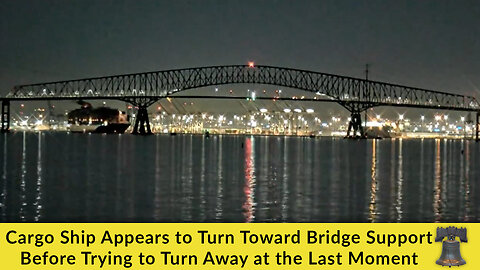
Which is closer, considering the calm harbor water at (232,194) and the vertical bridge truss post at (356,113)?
the calm harbor water at (232,194)

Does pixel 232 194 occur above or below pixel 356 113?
below

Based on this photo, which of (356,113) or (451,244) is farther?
(356,113)

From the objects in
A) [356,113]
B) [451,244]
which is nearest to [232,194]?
[451,244]

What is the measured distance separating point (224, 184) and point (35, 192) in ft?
25.6

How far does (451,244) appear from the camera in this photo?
8406mm

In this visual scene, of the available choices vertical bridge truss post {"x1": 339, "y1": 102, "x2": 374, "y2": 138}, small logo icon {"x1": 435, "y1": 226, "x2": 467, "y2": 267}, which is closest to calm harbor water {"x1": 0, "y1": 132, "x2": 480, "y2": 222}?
small logo icon {"x1": 435, "y1": 226, "x2": 467, "y2": 267}

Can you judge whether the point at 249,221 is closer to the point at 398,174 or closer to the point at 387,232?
the point at 387,232

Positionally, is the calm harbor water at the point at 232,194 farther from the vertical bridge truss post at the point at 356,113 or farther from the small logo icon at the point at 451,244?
the vertical bridge truss post at the point at 356,113

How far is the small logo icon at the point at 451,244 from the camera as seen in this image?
837 centimetres

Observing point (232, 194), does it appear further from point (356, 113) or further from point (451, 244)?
point (356, 113)

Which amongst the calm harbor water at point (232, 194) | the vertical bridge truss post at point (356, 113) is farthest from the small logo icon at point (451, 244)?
the vertical bridge truss post at point (356, 113)

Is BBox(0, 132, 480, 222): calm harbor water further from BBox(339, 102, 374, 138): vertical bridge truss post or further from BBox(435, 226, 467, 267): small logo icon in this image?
BBox(339, 102, 374, 138): vertical bridge truss post

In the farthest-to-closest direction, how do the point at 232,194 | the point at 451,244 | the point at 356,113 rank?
the point at 356,113
the point at 232,194
the point at 451,244

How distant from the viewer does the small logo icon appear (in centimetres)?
837
